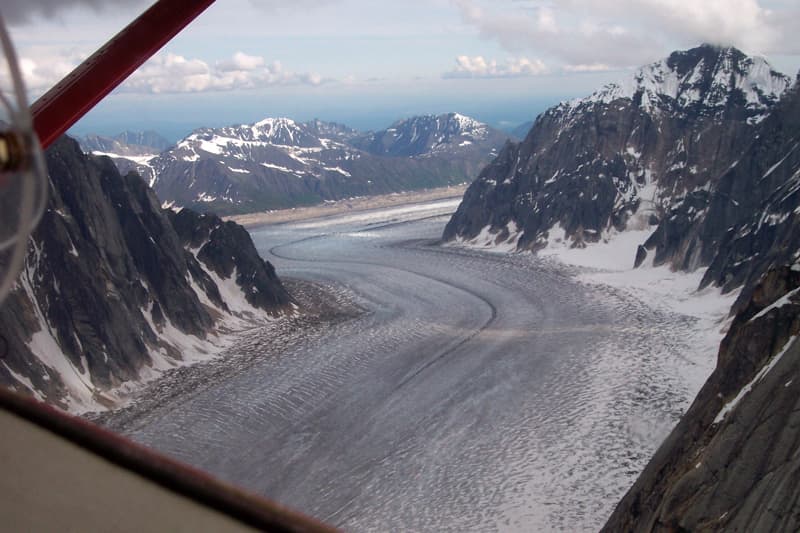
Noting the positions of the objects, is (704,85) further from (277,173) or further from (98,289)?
(277,173)

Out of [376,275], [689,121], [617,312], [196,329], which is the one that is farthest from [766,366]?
[689,121]

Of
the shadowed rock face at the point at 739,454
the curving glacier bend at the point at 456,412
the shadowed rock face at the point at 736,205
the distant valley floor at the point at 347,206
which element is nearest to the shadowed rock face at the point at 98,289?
the curving glacier bend at the point at 456,412

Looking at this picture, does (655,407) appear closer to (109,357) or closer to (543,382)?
(543,382)

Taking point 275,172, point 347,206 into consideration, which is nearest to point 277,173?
point 275,172

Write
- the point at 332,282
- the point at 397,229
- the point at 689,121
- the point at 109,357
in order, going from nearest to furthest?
the point at 109,357 → the point at 332,282 → the point at 689,121 → the point at 397,229

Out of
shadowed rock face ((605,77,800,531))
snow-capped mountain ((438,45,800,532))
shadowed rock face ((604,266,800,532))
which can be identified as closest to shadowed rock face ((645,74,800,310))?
snow-capped mountain ((438,45,800,532))

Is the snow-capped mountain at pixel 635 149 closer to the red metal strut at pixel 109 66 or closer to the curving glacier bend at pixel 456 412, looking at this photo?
the curving glacier bend at pixel 456 412
